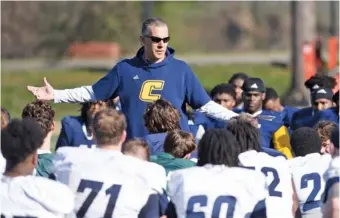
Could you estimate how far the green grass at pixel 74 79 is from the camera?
27.6 meters

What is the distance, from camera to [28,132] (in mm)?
6953

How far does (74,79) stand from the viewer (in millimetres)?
34000

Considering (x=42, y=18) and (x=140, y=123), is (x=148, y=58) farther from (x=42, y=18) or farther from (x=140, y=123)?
(x=42, y=18)

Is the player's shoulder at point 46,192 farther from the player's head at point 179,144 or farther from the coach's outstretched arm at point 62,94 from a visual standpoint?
the coach's outstretched arm at point 62,94

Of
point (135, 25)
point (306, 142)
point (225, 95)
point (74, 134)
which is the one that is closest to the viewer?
point (306, 142)

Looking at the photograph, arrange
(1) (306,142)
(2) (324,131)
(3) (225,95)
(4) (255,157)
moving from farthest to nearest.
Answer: (3) (225,95), (2) (324,131), (1) (306,142), (4) (255,157)

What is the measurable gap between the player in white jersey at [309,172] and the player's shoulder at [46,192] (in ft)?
6.21

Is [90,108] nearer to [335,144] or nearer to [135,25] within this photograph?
[335,144]

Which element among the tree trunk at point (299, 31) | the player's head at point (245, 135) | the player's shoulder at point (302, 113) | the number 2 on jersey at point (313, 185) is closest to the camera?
the player's head at point (245, 135)

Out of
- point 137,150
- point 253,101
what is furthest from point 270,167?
point 253,101

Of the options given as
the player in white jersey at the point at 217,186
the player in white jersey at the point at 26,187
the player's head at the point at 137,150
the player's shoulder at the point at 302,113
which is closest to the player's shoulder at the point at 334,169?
the player in white jersey at the point at 217,186

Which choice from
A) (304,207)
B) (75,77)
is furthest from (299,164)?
(75,77)

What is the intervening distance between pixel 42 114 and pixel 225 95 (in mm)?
3472

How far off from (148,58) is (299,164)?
7.40 ft
